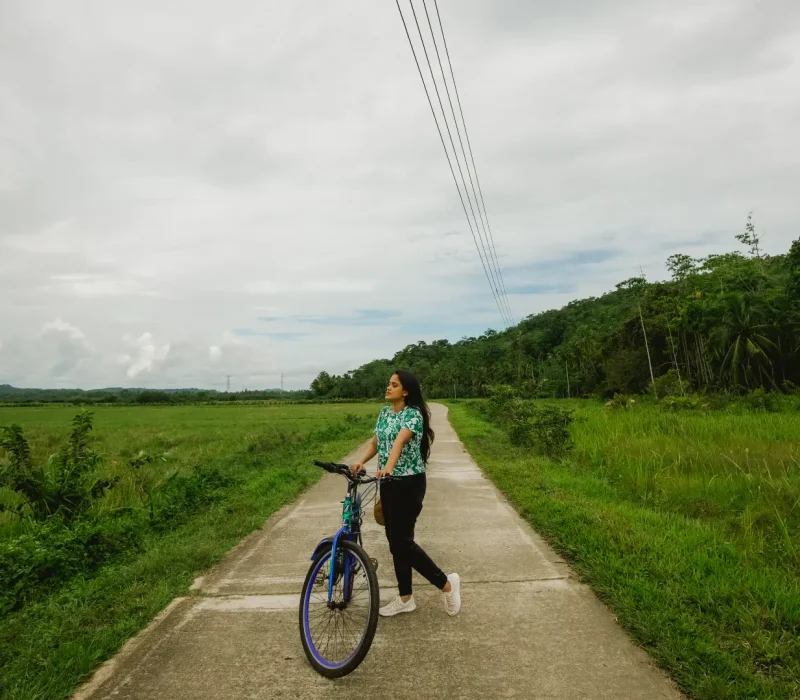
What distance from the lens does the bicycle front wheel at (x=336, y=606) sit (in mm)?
3141

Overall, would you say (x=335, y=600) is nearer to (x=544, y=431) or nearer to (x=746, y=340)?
(x=544, y=431)

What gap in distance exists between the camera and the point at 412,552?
137 inches

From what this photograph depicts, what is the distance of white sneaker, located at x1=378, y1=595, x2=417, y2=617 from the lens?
3.63 m

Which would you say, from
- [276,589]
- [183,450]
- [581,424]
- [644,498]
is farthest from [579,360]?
[276,589]

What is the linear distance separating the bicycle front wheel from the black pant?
1.10 ft

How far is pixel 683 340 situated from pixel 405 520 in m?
45.7

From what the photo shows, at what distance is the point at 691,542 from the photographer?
5.00 m

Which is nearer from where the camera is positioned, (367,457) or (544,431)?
(367,457)

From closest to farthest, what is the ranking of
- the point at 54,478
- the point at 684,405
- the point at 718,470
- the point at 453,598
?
1. the point at 453,598
2. the point at 54,478
3. the point at 718,470
4. the point at 684,405

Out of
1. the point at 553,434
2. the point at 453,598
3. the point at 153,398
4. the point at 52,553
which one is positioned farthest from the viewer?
the point at 153,398

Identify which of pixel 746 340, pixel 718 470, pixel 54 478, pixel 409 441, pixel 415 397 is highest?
pixel 746 340

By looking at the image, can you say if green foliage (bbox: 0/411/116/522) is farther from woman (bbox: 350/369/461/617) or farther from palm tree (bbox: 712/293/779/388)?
palm tree (bbox: 712/293/779/388)

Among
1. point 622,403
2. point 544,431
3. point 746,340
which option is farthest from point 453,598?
point 746,340

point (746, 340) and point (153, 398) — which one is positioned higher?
point (153, 398)
